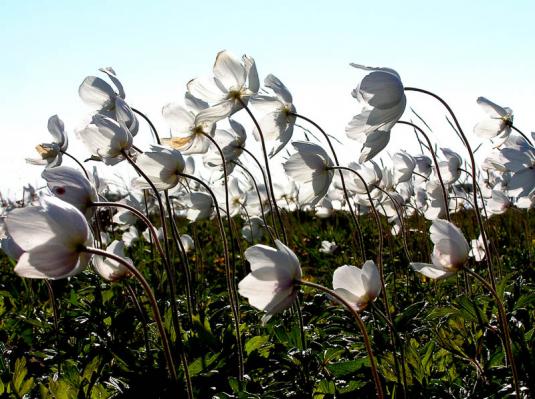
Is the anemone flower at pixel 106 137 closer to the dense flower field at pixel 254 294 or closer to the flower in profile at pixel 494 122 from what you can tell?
the dense flower field at pixel 254 294

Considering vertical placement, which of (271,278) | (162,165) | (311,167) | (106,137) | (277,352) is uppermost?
(106,137)

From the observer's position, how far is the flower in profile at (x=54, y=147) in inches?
133

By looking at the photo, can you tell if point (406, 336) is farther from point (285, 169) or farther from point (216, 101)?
point (216, 101)

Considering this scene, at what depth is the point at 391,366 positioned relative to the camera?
7.29 ft

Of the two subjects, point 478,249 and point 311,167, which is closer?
point 311,167

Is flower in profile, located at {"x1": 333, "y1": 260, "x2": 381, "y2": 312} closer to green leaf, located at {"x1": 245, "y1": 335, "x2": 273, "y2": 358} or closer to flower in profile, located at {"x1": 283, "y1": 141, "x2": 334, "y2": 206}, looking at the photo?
green leaf, located at {"x1": 245, "y1": 335, "x2": 273, "y2": 358}

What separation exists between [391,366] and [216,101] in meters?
1.45

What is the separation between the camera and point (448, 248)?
195 cm

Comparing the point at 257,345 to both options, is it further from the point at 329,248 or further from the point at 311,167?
the point at 329,248

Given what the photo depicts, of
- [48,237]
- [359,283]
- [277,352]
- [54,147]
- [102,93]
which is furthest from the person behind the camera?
[54,147]

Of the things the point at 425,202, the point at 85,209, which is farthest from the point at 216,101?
the point at 425,202

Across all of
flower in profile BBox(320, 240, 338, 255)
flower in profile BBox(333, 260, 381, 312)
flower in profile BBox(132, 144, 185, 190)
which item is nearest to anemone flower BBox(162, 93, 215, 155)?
flower in profile BBox(132, 144, 185, 190)

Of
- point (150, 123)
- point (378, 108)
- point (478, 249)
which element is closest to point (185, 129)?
point (150, 123)

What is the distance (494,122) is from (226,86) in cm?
130
